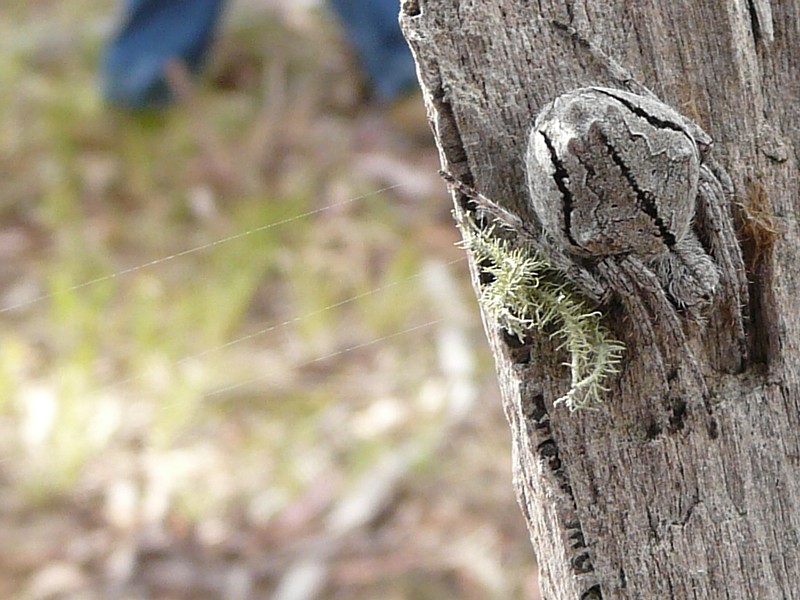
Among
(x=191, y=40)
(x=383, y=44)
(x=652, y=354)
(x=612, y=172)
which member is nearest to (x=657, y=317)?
(x=652, y=354)

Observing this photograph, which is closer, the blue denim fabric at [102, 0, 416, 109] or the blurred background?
the blurred background

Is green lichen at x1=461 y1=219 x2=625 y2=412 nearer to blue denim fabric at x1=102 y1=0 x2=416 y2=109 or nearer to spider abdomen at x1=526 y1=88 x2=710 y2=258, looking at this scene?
spider abdomen at x1=526 y1=88 x2=710 y2=258

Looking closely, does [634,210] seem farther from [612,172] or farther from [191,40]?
[191,40]

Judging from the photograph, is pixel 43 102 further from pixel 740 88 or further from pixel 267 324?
pixel 740 88

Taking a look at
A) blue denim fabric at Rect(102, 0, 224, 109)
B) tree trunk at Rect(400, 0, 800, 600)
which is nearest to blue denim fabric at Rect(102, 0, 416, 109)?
blue denim fabric at Rect(102, 0, 224, 109)

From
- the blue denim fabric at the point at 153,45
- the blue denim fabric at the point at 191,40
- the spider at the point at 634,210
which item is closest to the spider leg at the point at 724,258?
the spider at the point at 634,210

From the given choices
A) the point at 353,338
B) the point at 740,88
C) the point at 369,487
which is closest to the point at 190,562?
the point at 369,487
